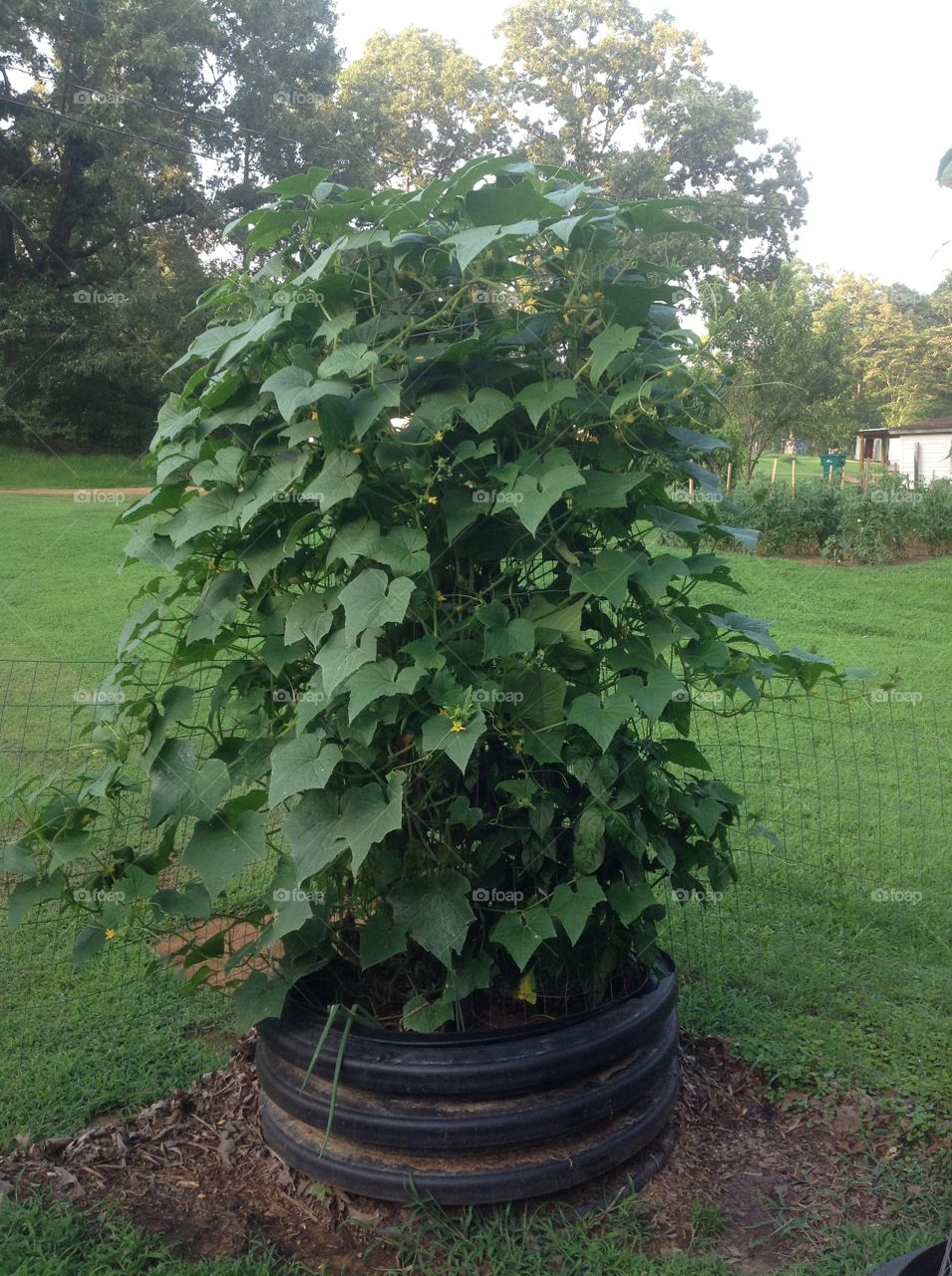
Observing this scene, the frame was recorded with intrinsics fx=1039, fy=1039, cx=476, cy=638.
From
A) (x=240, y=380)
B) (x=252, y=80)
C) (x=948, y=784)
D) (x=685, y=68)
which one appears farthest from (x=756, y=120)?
(x=240, y=380)

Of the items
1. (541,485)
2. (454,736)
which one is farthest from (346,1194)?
(541,485)

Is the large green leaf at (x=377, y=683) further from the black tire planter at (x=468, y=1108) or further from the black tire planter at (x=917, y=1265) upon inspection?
the black tire planter at (x=917, y=1265)

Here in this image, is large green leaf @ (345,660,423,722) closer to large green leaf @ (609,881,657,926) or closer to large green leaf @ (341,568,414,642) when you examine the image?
large green leaf @ (341,568,414,642)

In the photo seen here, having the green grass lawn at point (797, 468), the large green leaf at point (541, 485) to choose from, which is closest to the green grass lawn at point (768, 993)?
the large green leaf at point (541, 485)

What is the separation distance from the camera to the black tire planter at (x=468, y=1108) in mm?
1973

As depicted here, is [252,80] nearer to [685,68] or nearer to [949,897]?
[685,68]

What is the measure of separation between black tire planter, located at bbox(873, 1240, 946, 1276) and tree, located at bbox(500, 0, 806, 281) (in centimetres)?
2478

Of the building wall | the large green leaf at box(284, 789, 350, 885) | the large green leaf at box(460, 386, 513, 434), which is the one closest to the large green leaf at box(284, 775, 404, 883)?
the large green leaf at box(284, 789, 350, 885)

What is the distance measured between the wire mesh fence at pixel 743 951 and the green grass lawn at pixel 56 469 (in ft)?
37.3

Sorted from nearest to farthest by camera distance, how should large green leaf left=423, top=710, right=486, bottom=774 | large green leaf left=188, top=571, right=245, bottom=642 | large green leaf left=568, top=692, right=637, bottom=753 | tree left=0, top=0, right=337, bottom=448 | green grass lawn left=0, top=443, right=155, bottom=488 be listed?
large green leaf left=423, top=710, right=486, bottom=774
large green leaf left=568, top=692, right=637, bottom=753
large green leaf left=188, top=571, right=245, bottom=642
green grass lawn left=0, top=443, right=155, bottom=488
tree left=0, top=0, right=337, bottom=448

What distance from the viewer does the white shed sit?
42.5 ft

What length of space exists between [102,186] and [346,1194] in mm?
18561

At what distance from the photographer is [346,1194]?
209 centimetres

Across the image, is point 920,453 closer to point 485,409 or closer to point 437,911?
point 485,409
